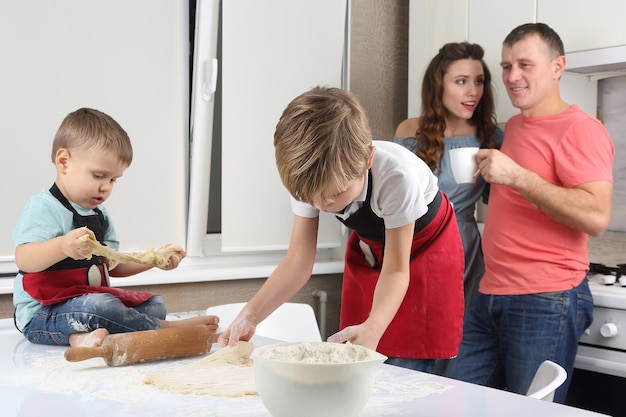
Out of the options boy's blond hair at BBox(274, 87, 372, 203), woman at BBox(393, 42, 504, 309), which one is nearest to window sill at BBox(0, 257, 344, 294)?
woman at BBox(393, 42, 504, 309)

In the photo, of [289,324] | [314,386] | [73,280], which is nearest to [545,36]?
[289,324]

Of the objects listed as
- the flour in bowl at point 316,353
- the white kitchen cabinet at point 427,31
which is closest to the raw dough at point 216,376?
the flour in bowl at point 316,353

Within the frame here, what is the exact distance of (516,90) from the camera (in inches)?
84.0

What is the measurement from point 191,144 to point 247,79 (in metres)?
0.31

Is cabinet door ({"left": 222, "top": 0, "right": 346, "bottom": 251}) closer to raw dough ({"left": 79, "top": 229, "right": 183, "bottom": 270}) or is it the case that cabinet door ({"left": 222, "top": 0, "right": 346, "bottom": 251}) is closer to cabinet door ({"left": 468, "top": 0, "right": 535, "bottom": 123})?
cabinet door ({"left": 468, "top": 0, "right": 535, "bottom": 123})

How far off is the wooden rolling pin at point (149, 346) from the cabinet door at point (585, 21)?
156 cm

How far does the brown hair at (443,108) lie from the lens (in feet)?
7.69

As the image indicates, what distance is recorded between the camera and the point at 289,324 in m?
1.99

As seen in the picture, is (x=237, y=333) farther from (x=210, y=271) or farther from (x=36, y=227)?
(x=210, y=271)

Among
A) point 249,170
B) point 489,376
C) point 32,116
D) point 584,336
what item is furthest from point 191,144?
point 584,336

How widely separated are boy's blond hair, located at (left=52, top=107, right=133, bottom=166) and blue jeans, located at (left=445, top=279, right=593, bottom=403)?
120cm

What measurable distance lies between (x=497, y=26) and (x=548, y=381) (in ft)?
5.17

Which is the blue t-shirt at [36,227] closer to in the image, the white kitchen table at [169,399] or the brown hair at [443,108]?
the white kitchen table at [169,399]

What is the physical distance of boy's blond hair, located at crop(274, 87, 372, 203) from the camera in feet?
3.76
